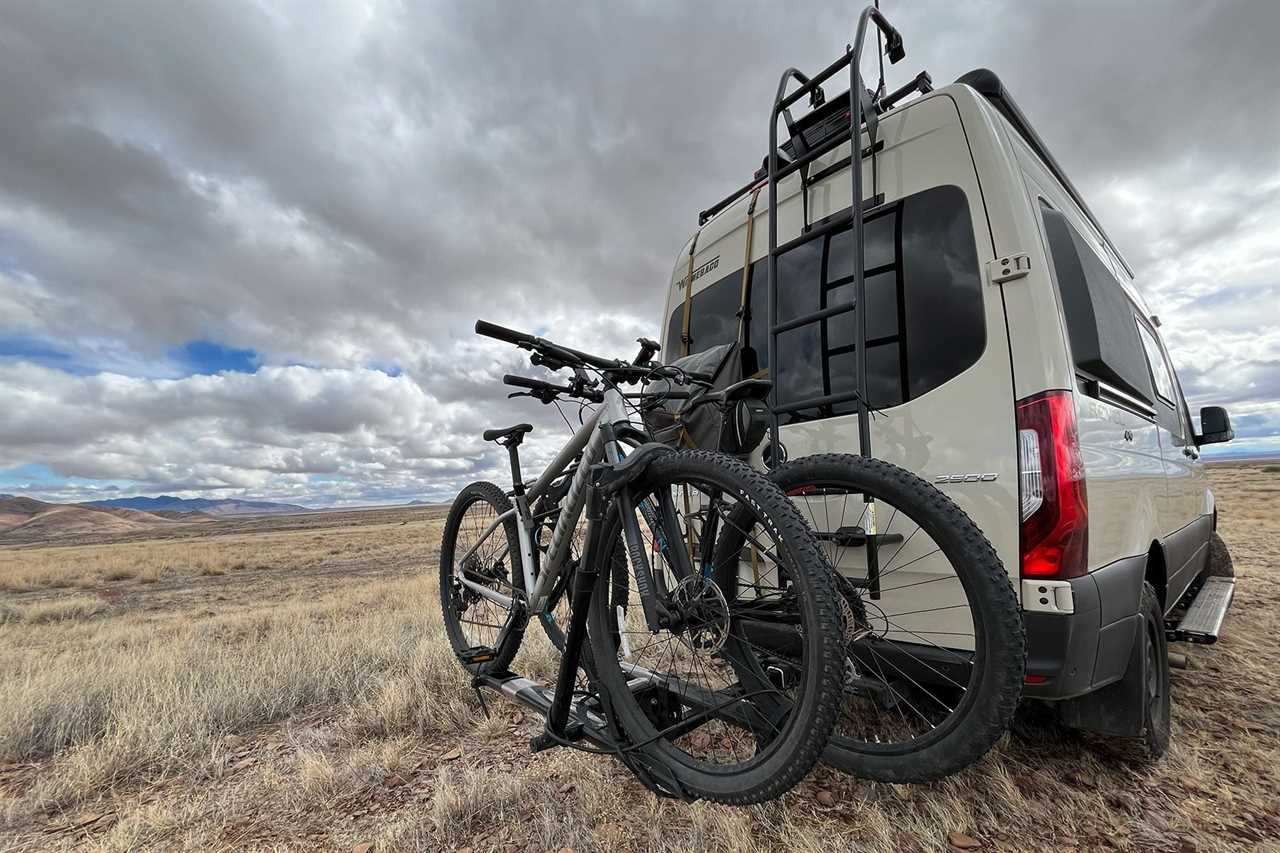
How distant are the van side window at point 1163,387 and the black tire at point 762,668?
10.1 ft

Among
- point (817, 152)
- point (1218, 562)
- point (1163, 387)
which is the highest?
point (817, 152)

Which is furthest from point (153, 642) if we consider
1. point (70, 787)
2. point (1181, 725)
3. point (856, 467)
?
point (1181, 725)

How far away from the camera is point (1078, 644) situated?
196cm

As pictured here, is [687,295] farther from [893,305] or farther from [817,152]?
[893,305]

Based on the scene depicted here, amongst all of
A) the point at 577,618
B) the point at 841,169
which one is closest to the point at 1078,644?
the point at 577,618

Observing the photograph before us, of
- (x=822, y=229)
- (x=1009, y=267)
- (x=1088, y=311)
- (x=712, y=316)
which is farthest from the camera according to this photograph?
(x=712, y=316)

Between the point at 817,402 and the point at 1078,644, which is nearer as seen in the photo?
the point at 1078,644

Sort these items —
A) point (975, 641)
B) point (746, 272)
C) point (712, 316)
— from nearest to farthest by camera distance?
point (975, 641)
point (746, 272)
point (712, 316)

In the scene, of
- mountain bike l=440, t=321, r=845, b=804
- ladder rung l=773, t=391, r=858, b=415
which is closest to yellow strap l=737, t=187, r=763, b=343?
ladder rung l=773, t=391, r=858, b=415

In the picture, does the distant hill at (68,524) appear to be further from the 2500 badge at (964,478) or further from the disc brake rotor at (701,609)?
the 2500 badge at (964,478)

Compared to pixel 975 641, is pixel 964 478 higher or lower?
higher

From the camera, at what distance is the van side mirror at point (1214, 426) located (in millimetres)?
5566

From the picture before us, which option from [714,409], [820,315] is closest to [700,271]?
[714,409]

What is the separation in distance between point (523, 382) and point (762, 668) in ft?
5.09
